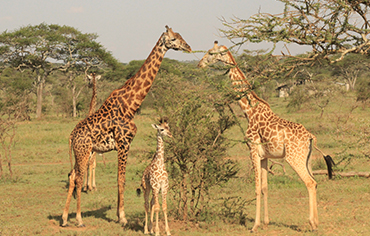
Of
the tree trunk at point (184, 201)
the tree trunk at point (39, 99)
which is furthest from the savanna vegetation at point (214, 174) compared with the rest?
the tree trunk at point (39, 99)

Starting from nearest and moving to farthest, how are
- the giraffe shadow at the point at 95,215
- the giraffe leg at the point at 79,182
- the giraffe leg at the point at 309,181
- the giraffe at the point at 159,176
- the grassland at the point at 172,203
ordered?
the giraffe at the point at 159,176
the giraffe leg at the point at 309,181
the grassland at the point at 172,203
the giraffe leg at the point at 79,182
the giraffe shadow at the point at 95,215

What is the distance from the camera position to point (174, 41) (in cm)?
789

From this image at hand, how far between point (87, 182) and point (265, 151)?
591 cm

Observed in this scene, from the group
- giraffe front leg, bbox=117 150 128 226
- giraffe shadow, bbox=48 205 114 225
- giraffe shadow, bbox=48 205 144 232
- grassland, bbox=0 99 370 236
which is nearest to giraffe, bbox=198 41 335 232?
grassland, bbox=0 99 370 236

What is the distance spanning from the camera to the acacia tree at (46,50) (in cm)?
3145

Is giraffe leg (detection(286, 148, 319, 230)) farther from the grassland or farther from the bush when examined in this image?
the bush

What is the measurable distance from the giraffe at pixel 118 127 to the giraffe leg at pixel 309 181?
114 inches

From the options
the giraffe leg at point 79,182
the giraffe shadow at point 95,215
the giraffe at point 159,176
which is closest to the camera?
the giraffe at point 159,176

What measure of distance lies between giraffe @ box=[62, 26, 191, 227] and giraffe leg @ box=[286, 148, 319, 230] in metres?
2.88

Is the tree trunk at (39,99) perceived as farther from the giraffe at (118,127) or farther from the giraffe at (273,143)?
the giraffe at (273,143)

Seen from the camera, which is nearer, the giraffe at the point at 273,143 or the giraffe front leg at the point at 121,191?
the giraffe at the point at 273,143

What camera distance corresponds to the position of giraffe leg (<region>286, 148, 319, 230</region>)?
6918mm

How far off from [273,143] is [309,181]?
86cm

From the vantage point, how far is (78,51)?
3378 centimetres
